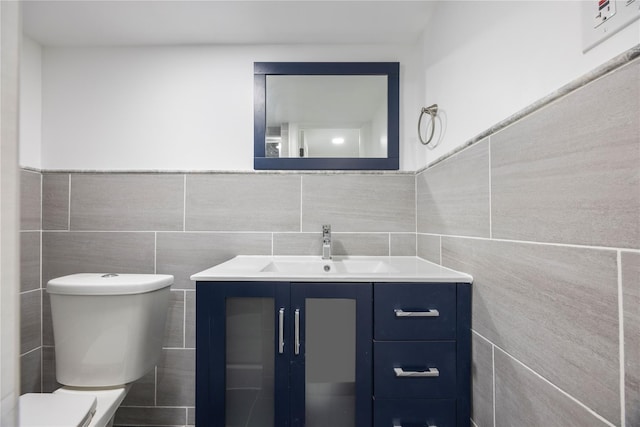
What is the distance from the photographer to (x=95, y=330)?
1.25 meters

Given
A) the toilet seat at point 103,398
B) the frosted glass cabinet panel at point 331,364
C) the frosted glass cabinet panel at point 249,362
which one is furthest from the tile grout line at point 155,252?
the frosted glass cabinet panel at point 331,364

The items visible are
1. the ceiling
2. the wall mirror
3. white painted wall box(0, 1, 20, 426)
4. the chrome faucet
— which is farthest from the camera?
the wall mirror

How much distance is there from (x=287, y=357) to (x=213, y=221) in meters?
0.90

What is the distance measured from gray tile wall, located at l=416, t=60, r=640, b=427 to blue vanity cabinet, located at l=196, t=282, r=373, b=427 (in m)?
0.40

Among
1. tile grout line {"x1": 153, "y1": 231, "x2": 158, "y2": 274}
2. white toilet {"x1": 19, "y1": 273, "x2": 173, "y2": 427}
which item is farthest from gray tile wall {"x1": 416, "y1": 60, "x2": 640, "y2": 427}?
tile grout line {"x1": 153, "y1": 231, "x2": 158, "y2": 274}

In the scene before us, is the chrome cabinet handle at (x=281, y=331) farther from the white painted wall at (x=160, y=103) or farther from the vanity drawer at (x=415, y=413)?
the white painted wall at (x=160, y=103)

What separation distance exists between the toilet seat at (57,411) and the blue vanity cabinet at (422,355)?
37.0 inches

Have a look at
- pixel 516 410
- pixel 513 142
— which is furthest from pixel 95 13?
Answer: pixel 516 410

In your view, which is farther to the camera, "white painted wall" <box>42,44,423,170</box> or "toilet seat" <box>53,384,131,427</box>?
"white painted wall" <box>42,44,423,170</box>

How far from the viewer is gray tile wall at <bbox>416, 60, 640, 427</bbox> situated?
51 cm

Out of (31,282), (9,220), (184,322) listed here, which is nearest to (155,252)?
(184,322)

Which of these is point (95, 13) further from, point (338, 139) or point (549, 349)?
point (549, 349)

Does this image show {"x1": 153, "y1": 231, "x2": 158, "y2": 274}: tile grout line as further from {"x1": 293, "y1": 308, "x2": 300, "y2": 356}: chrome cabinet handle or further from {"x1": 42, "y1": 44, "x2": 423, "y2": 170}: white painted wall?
{"x1": 293, "y1": 308, "x2": 300, "y2": 356}: chrome cabinet handle

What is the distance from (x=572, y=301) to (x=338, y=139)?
1.23 metres
